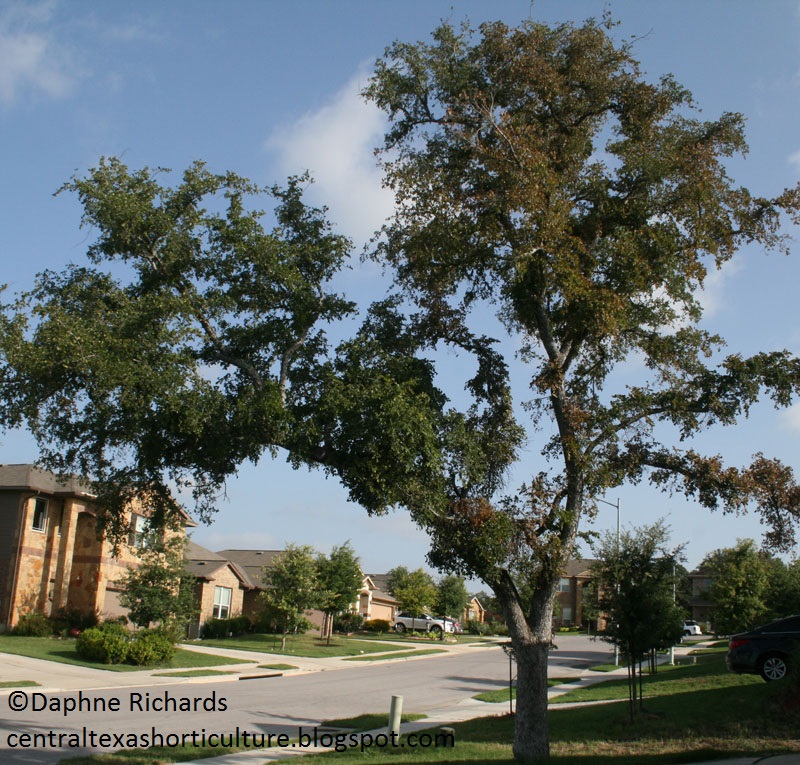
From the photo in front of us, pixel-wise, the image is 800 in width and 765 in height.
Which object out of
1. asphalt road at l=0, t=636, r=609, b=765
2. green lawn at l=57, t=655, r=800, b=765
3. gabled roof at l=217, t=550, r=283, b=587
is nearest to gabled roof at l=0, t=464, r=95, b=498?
asphalt road at l=0, t=636, r=609, b=765

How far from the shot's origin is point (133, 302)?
1281 centimetres

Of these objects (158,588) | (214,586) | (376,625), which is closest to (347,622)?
(376,625)

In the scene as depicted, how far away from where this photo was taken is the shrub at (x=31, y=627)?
33.2m

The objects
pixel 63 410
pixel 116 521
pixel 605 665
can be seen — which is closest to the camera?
pixel 63 410

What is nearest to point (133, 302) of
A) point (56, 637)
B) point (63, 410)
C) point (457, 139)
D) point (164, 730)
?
point (63, 410)

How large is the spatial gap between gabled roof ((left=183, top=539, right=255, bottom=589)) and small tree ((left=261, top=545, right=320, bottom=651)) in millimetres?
4240

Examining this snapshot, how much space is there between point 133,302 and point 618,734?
12.0 m

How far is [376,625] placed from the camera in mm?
64000

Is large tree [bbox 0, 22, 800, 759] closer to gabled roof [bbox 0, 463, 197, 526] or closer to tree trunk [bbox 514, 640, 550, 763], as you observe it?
tree trunk [bbox 514, 640, 550, 763]

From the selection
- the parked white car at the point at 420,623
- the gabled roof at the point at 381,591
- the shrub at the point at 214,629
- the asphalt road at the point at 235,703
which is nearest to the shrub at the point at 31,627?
the shrub at the point at 214,629

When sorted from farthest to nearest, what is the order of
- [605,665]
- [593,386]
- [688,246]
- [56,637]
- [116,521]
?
[605,665]
[56,637]
[593,386]
[688,246]
[116,521]

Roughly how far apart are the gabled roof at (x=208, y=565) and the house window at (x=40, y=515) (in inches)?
336

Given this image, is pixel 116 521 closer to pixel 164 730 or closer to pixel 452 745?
pixel 164 730

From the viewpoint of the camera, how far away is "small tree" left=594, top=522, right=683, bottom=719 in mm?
18984
